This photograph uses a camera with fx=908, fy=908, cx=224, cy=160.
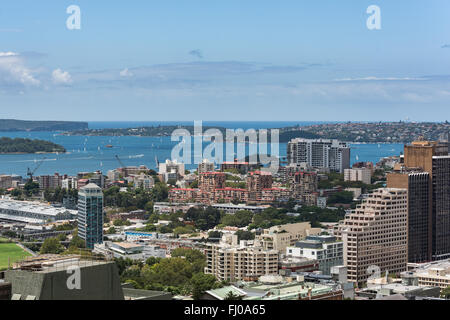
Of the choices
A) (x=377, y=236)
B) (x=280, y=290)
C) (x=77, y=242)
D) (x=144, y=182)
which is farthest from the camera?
(x=144, y=182)

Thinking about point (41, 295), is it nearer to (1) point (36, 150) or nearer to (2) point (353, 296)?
(2) point (353, 296)

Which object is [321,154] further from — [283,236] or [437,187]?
[283,236]

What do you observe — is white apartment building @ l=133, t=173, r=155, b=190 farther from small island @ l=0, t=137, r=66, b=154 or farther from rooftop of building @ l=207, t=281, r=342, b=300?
small island @ l=0, t=137, r=66, b=154

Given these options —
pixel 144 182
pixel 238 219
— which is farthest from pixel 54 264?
pixel 144 182

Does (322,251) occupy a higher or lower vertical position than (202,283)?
higher

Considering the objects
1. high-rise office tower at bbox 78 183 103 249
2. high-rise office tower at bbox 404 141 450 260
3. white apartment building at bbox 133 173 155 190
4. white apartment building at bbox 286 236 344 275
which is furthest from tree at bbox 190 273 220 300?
white apartment building at bbox 133 173 155 190

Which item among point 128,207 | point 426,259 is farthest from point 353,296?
point 128,207
